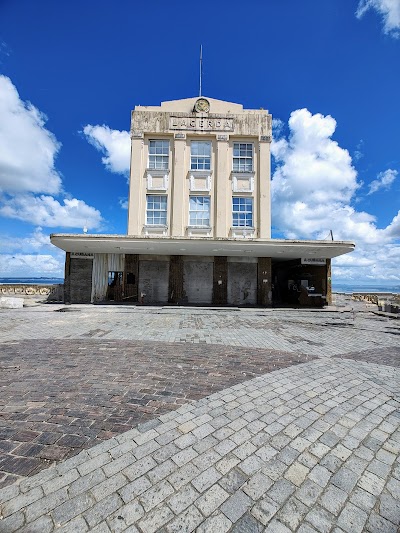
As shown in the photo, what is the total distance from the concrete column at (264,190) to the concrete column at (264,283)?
131 inches

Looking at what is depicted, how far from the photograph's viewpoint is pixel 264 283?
21.2m

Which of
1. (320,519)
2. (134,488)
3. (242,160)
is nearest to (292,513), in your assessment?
(320,519)

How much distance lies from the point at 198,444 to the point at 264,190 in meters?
23.5

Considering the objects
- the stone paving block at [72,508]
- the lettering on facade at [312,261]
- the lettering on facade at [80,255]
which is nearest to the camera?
the stone paving block at [72,508]

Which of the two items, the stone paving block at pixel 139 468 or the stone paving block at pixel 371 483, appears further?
the stone paving block at pixel 139 468

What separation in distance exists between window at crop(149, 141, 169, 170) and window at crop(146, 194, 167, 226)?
2.89 metres

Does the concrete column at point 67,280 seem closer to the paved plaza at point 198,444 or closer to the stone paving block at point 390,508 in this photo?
the paved plaza at point 198,444

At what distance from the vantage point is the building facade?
68.3 ft

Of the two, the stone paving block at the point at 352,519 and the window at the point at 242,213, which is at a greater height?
the window at the point at 242,213

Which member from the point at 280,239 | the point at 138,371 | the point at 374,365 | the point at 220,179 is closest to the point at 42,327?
the point at 138,371

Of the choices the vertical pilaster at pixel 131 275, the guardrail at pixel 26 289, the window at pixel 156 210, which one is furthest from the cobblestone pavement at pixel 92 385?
the guardrail at pixel 26 289

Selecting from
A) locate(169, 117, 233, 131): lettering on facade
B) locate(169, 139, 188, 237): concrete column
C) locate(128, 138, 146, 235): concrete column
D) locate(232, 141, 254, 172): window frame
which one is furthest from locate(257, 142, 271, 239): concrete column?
locate(128, 138, 146, 235): concrete column

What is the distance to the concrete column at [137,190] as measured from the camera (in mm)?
23328

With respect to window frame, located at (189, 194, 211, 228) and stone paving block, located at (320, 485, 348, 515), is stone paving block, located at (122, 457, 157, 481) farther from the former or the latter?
window frame, located at (189, 194, 211, 228)
